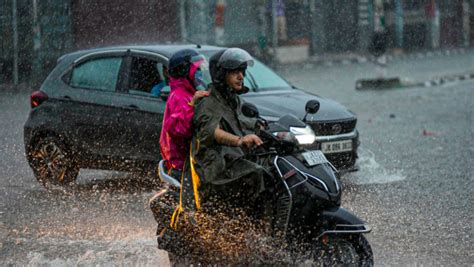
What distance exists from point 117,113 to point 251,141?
4.87 metres

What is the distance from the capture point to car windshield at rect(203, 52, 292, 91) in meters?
10.4

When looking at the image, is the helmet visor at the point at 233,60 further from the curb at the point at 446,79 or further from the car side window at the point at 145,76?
the curb at the point at 446,79

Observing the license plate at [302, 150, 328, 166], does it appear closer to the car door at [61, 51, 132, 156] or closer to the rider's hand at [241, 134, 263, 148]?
the rider's hand at [241, 134, 263, 148]

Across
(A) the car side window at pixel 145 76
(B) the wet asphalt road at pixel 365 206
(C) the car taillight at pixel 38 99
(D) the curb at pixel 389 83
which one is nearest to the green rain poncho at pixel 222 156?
(B) the wet asphalt road at pixel 365 206

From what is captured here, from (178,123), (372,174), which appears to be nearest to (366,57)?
(372,174)

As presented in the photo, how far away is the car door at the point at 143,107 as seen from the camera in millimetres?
9758

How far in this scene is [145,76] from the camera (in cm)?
1019


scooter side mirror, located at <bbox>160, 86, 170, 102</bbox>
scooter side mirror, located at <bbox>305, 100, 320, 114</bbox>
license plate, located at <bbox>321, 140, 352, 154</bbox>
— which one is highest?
scooter side mirror, located at <bbox>305, 100, 320, 114</bbox>

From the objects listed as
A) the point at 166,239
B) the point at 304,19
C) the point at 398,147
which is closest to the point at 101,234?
the point at 166,239

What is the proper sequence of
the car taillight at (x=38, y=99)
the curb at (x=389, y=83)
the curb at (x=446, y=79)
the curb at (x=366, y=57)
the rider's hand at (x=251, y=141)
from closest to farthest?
the rider's hand at (x=251, y=141), the car taillight at (x=38, y=99), the curb at (x=389, y=83), the curb at (x=446, y=79), the curb at (x=366, y=57)

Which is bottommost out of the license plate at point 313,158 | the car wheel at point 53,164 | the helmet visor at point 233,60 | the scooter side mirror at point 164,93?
the car wheel at point 53,164

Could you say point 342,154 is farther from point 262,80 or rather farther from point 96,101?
point 96,101

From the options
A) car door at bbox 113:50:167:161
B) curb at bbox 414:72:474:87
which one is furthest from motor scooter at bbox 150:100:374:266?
curb at bbox 414:72:474:87

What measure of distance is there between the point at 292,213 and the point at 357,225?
0.37 metres
